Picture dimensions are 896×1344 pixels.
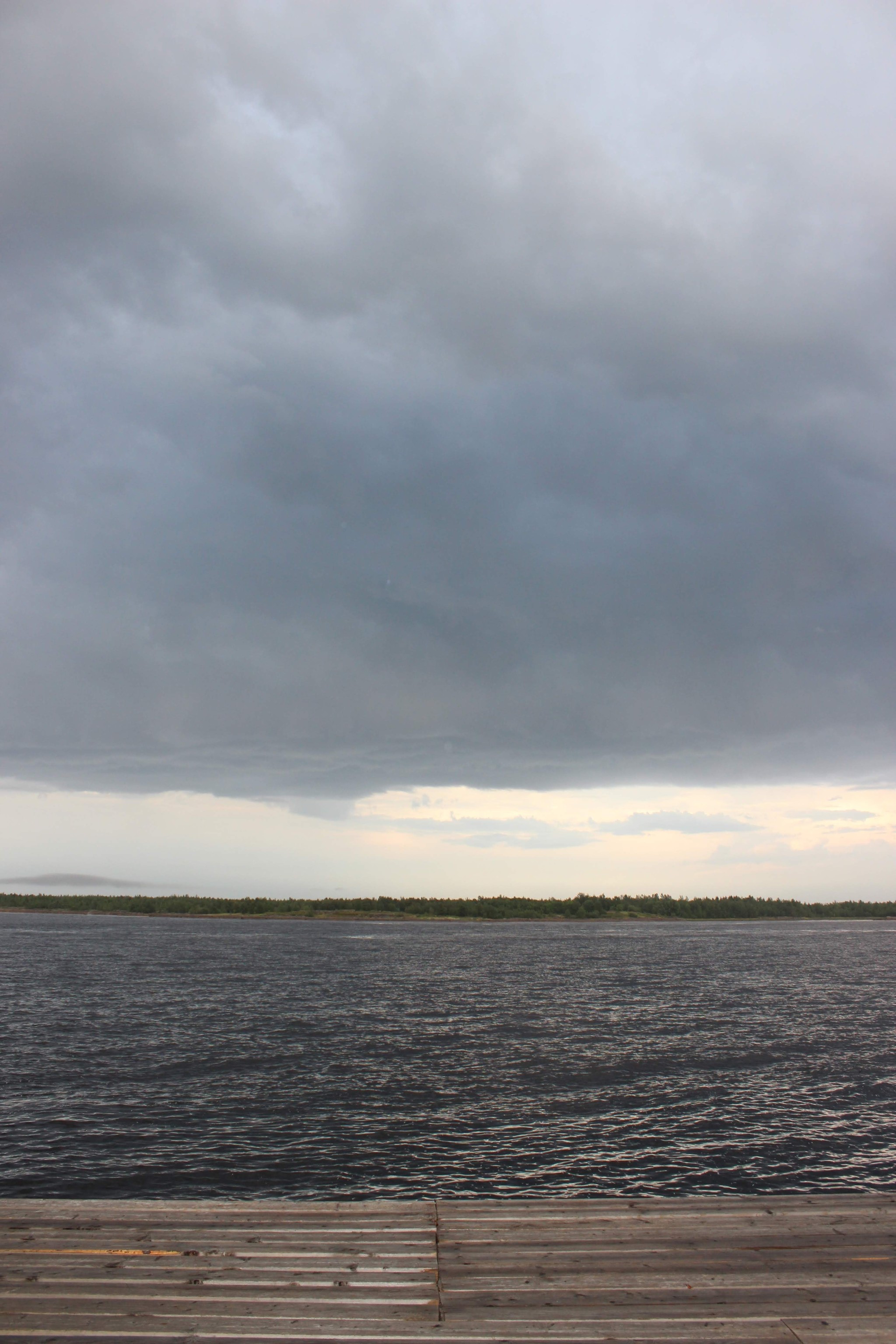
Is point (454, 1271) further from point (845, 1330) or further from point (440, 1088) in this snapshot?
point (440, 1088)

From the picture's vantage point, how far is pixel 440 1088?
3894 centimetres

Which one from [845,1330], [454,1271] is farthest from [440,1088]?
[845,1330]

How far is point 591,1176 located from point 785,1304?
13.5m

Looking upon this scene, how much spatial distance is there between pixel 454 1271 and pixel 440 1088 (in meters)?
26.2

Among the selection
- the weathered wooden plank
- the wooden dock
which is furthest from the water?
the weathered wooden plank

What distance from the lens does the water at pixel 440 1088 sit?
26469 millimetres

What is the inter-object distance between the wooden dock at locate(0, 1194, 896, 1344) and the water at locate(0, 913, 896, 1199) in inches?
329

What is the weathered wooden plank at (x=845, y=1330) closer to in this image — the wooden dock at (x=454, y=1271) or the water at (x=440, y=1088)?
the wooden dock at (x=454, y=1271)

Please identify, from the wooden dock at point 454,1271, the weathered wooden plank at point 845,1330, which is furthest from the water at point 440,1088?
the weathered wooden plank at point 845,1330

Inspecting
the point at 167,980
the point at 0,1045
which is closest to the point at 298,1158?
the point at 0,1045

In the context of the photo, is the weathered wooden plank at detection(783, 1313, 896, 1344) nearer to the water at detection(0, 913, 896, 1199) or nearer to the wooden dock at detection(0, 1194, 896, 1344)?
the wooden dock at detection(0, 1194, 896, 1344)

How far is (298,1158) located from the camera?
28094 mm

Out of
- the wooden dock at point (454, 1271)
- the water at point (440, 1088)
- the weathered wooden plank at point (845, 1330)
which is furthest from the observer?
the water at point (440, 1088)

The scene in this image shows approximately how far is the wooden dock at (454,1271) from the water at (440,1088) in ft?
27.4
